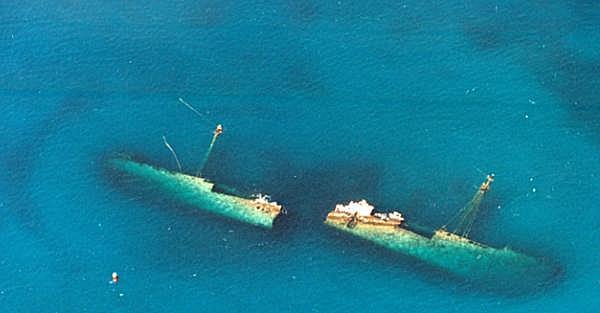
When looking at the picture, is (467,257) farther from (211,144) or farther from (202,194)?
(211,144)

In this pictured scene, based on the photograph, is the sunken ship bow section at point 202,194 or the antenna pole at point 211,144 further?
the antenna pole at point 211,144

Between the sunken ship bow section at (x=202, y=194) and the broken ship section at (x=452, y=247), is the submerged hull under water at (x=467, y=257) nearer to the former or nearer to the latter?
the broken ship section at (x=452, y=247)

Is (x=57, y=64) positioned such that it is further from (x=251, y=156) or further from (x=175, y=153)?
(x=251, y=156)

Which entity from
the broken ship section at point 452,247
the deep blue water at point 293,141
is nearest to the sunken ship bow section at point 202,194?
the deep blue water at point 293,141

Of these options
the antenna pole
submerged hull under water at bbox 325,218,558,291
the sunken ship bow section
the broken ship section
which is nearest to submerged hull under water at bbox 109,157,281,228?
the sunken ship bow section

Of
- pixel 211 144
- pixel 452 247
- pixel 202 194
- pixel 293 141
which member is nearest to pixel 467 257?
pixel 452 247

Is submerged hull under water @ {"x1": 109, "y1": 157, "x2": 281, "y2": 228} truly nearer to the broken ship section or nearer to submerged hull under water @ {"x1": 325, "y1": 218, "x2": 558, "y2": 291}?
the broken ship section
